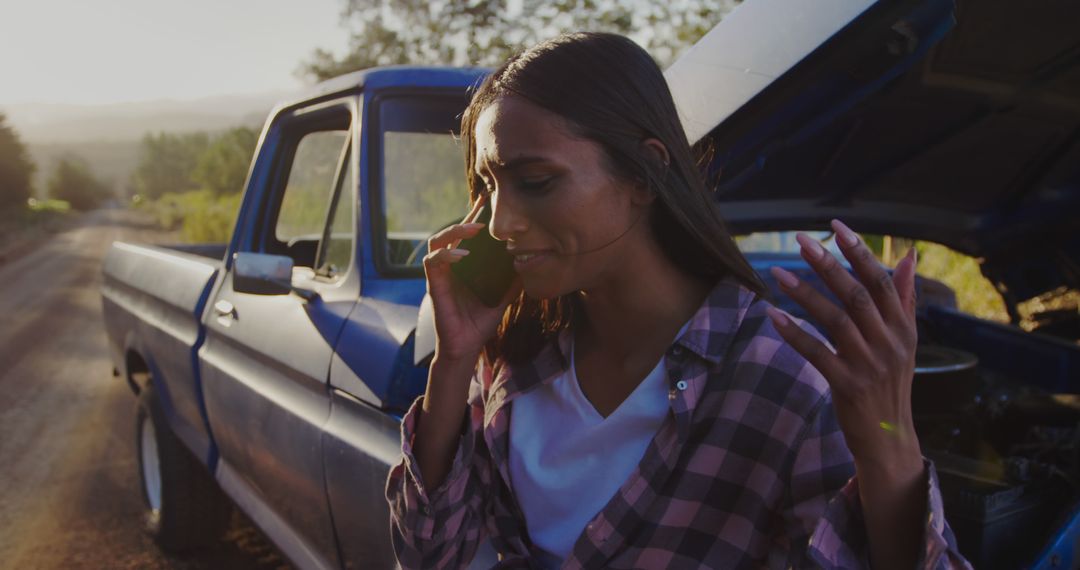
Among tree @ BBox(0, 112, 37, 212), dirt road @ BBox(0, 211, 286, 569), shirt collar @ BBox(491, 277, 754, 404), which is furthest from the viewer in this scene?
tree @ BBox(0, 112, 37, 212)

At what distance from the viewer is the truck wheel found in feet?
13.1

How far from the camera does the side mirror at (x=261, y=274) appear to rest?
266 centimetres

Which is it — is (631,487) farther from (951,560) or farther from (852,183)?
(852,183)

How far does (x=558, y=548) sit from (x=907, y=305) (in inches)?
28.0

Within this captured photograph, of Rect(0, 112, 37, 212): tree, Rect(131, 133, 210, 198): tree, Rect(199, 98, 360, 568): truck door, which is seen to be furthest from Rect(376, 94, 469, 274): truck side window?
Rect(131, 133, 210, 198): tree

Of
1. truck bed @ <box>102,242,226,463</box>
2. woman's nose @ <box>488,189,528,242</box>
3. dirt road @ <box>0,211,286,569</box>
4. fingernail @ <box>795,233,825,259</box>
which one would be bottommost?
dirt road @ <box>0,211,286,569</box>

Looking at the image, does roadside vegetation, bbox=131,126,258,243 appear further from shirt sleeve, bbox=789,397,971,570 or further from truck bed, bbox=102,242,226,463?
shirt sleeve, bbox=789,397,971,570

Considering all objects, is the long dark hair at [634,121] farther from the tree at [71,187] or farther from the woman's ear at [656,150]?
the tree at [71,187]

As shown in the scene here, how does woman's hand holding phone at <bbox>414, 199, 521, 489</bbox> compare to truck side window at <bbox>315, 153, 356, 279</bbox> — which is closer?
woman's hand holding phone at <bbox>414, 199, 521, 489</bbox>

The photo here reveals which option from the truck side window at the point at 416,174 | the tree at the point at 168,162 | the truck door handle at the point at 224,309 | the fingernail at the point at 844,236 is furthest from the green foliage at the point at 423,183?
the tree at the point at 168,162

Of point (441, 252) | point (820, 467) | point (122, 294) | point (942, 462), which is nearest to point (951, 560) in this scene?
point (820, 467)

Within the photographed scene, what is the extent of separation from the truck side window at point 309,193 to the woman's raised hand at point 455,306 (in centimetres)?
135

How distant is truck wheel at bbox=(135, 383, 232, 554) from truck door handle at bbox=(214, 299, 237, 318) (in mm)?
872

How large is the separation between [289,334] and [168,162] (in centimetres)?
9286
